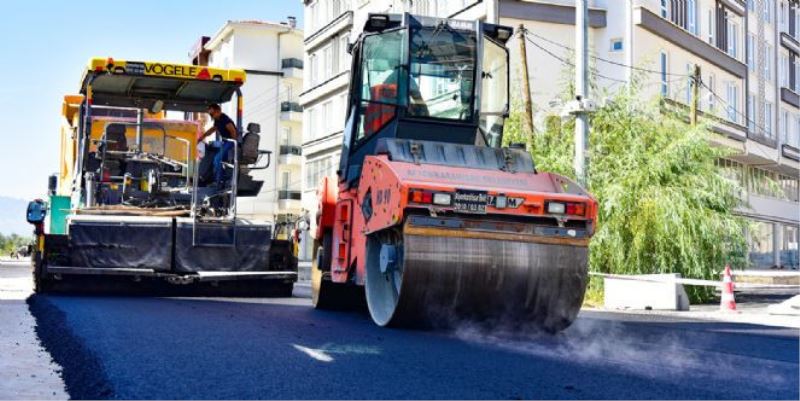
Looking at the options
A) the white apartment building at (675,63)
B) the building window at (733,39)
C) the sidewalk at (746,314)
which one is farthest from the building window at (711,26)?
the sidewalk at (746,314)

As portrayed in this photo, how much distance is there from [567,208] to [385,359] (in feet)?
7.85

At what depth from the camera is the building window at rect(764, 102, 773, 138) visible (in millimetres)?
43375

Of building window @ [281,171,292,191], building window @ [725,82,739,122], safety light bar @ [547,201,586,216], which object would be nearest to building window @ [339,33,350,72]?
building window @ [725,82,739,122]

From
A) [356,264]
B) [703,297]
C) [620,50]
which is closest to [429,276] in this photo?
[356,264]

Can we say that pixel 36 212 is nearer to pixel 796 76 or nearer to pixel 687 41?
pixel 687 41

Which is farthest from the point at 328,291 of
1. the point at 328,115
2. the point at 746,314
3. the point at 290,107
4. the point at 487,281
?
the point at 290,107

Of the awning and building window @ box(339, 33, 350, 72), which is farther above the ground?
building window @ box(339, 33, 350, 72)

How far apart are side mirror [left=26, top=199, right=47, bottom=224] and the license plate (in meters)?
7.81

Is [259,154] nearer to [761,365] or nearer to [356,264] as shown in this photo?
[356,264]

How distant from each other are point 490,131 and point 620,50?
2192cm

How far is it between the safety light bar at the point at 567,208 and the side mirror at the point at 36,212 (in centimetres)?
826

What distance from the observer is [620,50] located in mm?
30828

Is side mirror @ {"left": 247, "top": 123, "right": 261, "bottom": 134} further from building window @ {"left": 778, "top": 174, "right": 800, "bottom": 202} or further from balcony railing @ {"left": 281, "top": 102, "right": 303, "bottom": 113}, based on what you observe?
balcony railing @ {"left": 281, "top": 102, "right": 303, "bottom": 113}

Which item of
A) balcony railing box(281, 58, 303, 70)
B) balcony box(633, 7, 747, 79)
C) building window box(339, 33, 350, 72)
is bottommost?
balcony box(633, 7, 747, 79)
